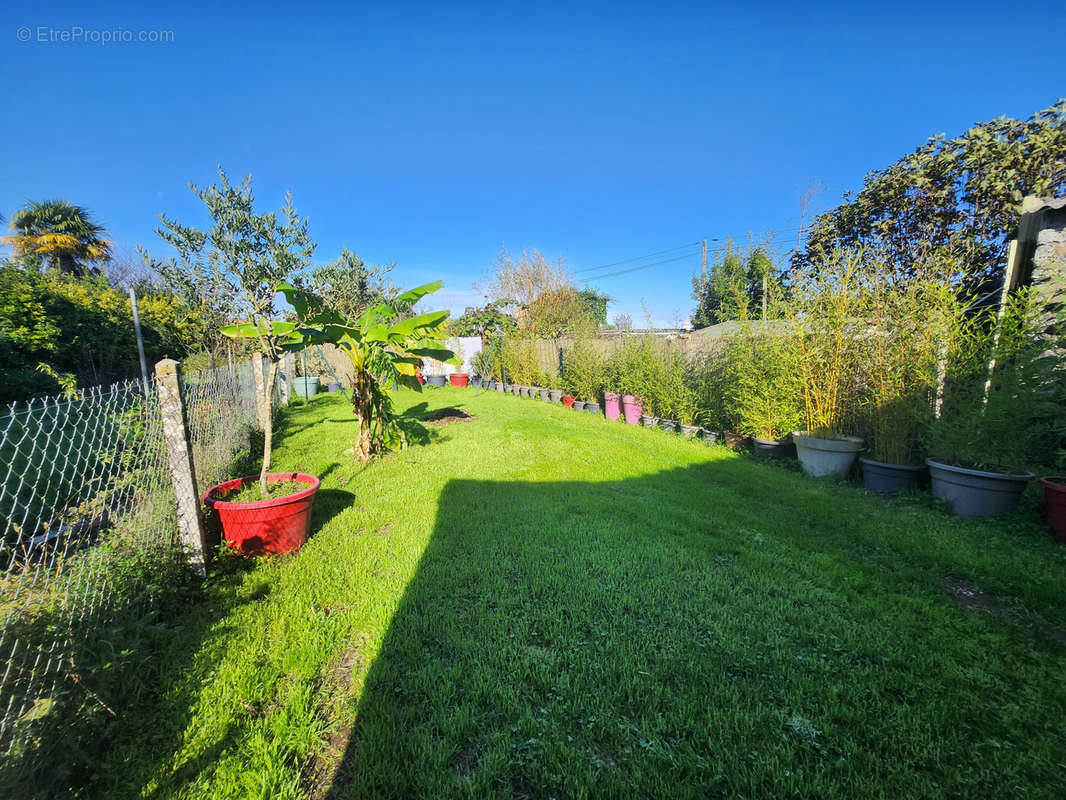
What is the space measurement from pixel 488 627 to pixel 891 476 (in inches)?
186

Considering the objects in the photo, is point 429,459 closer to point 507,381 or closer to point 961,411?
point 961,411

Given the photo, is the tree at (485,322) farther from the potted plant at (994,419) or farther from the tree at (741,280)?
the potted plant at (994,419)

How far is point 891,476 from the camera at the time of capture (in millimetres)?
4438

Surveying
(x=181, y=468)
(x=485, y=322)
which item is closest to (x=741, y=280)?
(x=181, y=468)

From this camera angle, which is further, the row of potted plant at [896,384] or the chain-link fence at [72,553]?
the row of potted plant at [896,384]

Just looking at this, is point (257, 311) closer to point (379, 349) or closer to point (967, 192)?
point (379, 349)

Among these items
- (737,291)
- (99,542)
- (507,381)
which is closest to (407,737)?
(99,542)

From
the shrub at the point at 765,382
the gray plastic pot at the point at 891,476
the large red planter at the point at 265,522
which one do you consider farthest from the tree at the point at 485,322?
the large red planter at the point at 265,522

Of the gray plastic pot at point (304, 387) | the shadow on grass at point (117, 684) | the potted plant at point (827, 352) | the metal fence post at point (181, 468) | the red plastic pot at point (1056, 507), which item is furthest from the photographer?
the gray plastic pot at point (304, 387)

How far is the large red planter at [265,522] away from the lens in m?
2.82

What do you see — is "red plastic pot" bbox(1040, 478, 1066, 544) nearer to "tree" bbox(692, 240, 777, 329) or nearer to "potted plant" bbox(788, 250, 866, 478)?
"potted plant" bbox(788, 250, 866, 478)

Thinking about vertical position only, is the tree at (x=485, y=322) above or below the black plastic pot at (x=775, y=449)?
above

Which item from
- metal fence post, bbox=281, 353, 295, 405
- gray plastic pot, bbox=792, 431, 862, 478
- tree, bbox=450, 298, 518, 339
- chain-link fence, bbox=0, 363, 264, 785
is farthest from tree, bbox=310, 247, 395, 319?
gray plastic pot, bbox=792, 431, 862, 478

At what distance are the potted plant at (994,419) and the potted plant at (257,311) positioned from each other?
19.0ft
